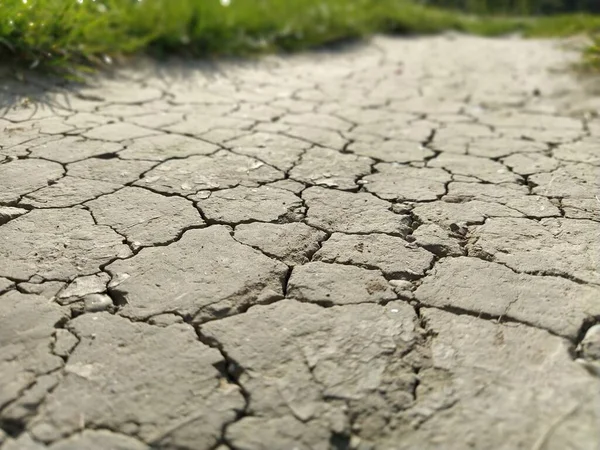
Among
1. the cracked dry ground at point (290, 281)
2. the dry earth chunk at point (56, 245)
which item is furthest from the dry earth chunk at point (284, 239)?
the dry earth chunk at point (56, 245)

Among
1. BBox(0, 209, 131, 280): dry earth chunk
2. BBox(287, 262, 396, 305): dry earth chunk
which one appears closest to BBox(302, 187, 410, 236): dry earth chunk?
BBox(287, 262, 396, 305): dry earth chunk

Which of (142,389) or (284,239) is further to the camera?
(284,239)

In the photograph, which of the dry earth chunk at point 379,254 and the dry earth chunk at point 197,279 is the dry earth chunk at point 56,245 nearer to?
the dry earth chunk at point 197,279

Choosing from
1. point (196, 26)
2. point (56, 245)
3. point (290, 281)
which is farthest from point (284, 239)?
point (196, 26)

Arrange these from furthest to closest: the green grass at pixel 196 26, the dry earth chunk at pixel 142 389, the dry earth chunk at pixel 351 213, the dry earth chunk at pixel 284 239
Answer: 1. the green grass at pixel 196 26
2. the dry earth chunk at pixel 351 213
3. the dry earth chunk at pixel 284 239
4. the dry earth chunk at pixel 142 389

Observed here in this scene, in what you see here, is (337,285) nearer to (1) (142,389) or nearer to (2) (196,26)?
(1) (142,389)

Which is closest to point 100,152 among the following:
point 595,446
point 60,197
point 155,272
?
point 60,197

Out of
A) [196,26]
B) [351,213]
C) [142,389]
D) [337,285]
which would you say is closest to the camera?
[142,389]
